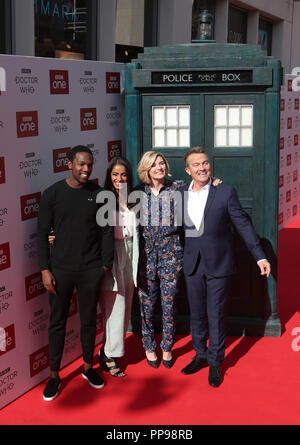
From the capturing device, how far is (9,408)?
4.67m

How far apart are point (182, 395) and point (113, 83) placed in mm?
3088

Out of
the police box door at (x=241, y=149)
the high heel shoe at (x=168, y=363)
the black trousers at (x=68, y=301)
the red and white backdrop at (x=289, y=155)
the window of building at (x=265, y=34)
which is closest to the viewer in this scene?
the black trousers at (x=68, y=301)

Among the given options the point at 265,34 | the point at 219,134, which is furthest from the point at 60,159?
the point at 265,34

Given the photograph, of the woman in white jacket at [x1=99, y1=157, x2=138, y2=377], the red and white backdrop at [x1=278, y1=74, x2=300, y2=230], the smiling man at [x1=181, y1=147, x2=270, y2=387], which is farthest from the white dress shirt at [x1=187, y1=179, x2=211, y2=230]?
the red and white backdrop at [x1=278, y1=74, x2=300, y2=230]

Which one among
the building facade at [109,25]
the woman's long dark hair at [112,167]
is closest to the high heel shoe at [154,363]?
the woman's long dark hair at [112,167]

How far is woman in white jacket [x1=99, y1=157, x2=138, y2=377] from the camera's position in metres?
5.06

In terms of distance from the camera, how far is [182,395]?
4867 mm

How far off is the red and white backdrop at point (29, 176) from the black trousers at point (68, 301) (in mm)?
261

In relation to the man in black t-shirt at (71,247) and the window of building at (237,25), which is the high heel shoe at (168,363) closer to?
the man in black t-shirt at (71,247)

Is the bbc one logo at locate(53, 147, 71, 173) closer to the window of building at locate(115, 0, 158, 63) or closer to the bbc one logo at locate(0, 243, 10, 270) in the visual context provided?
the bbc one logo at locate(0, 243, 10, 270)

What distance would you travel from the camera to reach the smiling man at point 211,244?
495 cm

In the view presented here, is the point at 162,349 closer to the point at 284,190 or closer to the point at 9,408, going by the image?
the point at 9,408

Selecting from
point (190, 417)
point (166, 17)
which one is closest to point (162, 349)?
point (190, 417)

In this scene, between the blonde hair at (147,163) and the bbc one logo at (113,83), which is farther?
the bbc one logo at (113,83)
